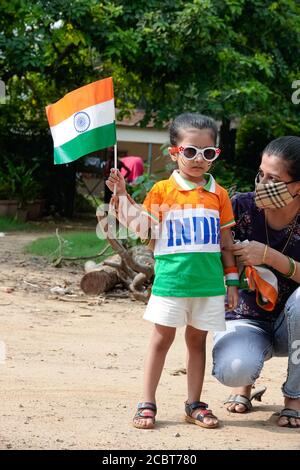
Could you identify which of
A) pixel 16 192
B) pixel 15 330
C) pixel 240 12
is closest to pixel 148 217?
pixel 15 330

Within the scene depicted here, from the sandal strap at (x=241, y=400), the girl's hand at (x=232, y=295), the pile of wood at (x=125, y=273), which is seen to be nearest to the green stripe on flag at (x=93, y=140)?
the girl's hand at (x=232, y=295)

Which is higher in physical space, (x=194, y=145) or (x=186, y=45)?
(x=186, y=45)

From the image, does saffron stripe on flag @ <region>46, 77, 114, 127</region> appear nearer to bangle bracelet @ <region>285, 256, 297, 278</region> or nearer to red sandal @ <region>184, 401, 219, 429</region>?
bangle bracelet @ <region>285, 256, 297, 278</region>

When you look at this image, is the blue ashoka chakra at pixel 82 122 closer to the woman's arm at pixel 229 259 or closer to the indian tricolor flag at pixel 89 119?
the indian tricolor flag at pixel 89 119

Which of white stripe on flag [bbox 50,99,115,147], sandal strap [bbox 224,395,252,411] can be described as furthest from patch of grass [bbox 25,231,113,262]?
white stripe on flag [bbox 50,99,115,147]

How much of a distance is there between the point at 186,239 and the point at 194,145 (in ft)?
1.35

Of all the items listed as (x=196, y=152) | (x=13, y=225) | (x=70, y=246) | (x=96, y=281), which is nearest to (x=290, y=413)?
(x=196, y=152)

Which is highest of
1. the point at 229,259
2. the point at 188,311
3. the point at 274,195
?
the point at 274,195

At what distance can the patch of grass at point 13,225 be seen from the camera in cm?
1371

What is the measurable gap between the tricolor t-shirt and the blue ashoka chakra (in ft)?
1.50

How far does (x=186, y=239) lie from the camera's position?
3.72 m

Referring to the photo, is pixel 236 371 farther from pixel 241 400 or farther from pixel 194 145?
pixel 194 145

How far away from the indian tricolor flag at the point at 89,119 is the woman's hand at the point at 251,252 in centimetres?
75
